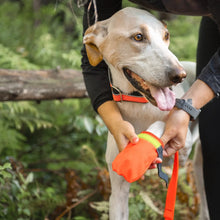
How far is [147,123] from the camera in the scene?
207cm

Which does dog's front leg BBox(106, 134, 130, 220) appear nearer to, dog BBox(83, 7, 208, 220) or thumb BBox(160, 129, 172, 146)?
dog BBox(83, 7, 208, 220)

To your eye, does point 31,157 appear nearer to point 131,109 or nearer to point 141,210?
point 141,210

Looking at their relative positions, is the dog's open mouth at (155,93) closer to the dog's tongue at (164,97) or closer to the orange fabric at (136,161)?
the dog's tongue at (164,97)

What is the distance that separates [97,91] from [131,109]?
251 millimetres

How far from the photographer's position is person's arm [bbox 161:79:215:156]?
177cm

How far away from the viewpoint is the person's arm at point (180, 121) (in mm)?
1772

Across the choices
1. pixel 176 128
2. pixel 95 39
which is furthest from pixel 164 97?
pixel 95 39

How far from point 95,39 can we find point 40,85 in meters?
1.47

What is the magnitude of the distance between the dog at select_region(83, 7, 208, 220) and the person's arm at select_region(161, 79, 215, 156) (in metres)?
0.05

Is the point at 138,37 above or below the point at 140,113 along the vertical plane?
above

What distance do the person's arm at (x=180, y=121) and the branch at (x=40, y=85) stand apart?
1.65 meters

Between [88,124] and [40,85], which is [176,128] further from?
[88,124]

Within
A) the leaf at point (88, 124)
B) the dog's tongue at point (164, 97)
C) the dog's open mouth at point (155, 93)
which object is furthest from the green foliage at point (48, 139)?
the dog's tongue at point (164, 97)

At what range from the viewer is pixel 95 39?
1958 millimetres
